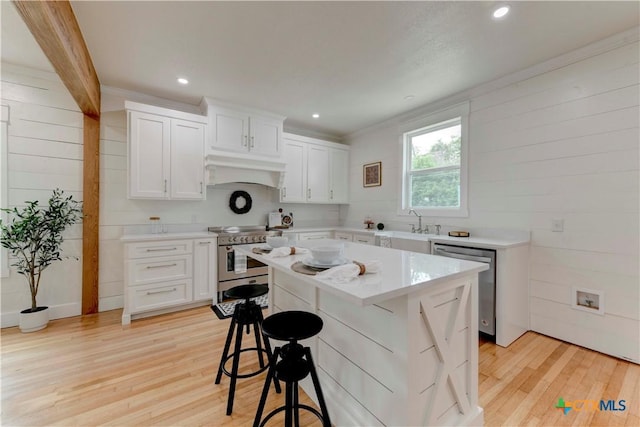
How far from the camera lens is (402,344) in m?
1.19

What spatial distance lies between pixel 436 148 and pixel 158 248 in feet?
12.2

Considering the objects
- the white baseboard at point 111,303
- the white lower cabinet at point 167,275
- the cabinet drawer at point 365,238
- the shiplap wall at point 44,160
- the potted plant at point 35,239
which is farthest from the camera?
the cabinet drawer at point 365,238

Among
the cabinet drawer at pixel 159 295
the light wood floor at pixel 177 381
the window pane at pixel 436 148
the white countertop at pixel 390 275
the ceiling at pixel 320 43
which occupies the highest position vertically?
the ceiling at pixel 320 43

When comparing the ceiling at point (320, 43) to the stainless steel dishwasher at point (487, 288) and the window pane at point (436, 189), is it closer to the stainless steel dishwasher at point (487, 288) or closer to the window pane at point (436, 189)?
the window pane at point (436, 189)

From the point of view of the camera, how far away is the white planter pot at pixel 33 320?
8.54 ft

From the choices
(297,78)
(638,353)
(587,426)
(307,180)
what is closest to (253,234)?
(307,180)

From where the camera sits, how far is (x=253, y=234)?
364 cm

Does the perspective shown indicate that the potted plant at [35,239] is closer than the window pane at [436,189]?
Yes

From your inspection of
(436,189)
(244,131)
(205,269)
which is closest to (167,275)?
(205,269)

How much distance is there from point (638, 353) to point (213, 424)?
318cm

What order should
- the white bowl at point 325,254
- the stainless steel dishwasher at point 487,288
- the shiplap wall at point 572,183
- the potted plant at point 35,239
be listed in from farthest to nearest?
the potted plant at point 35,239, the stainless steel dishwasher at point 487,288, the shiplap wall at point 572,183, the white bowl at point 325,254

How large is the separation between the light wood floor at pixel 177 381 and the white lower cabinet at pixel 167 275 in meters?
0.37
